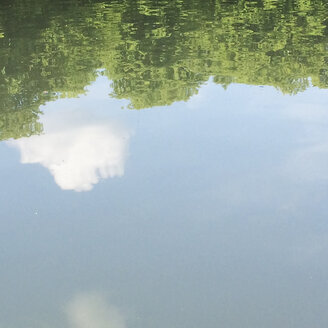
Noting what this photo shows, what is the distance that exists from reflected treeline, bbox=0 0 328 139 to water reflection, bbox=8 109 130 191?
1.56 feet

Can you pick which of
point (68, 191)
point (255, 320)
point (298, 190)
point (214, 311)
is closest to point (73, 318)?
point (214, 311)

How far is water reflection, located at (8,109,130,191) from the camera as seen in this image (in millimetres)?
8578

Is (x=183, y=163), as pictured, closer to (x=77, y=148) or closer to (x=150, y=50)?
(x=77, y=148)

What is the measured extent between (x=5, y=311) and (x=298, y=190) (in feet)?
15.0

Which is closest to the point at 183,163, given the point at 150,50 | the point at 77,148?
the point at 77,148

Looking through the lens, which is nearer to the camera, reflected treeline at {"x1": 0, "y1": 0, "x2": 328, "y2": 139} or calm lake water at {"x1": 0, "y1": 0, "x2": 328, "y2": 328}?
calm lake water at {"x1": 0, "y1": 0, "x2": 328, "y2": 328}

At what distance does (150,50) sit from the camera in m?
15.9

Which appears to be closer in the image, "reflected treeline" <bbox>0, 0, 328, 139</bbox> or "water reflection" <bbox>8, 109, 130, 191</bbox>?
"water reflection" <bbox>8, 109, 130, 191</bbox>

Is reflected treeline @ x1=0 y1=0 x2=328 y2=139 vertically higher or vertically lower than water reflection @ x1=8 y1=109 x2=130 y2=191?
higher

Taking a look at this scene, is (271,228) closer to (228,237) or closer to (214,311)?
(228,237)

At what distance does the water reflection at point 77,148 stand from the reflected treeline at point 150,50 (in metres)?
0.47

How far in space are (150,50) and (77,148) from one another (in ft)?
23.6

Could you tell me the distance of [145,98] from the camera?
12.1 meters

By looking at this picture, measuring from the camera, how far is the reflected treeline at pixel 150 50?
41.3 feet
